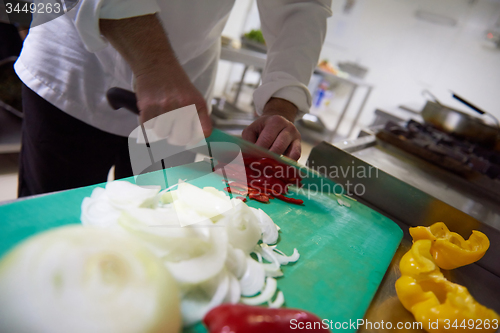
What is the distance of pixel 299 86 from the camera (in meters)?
1.21

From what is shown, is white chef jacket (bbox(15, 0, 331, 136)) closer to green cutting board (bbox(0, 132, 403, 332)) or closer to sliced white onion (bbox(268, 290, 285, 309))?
green cutting board (bbox(0, 132, 403, 332))

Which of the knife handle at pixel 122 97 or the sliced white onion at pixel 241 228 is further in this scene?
the knife handle at pixel 122 97

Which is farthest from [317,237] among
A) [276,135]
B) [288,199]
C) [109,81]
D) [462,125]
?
[462,125]

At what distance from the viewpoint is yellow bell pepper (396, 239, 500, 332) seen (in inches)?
22.2

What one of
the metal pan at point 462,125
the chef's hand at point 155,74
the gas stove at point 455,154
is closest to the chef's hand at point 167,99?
the chef's hand at point 155,74

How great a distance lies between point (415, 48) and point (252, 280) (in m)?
7.27

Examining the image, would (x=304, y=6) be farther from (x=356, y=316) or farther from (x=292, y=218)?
(x=356, y=316)

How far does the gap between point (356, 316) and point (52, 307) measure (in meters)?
0.56

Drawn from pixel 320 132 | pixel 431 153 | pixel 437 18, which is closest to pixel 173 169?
pixel 431 153

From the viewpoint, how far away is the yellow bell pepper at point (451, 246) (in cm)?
77

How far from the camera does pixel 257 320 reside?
1.52ft

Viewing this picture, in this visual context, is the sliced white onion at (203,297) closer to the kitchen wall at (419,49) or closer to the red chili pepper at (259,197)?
the red chili pepper at (259,197)

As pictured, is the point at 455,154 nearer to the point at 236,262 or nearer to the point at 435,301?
the point at 435,301

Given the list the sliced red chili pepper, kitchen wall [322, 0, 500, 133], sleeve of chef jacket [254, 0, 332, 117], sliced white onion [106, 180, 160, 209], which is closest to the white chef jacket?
sleeve of chef jacket [254, 0, 332, 117]
